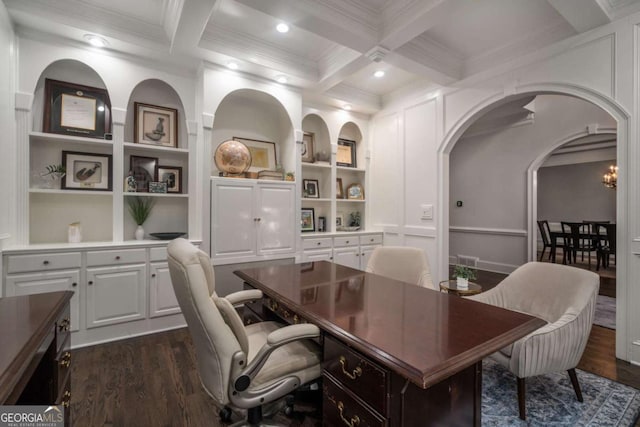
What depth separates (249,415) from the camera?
1.50 m

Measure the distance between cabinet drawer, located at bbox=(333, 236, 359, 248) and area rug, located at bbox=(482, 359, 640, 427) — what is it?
232 centimetres

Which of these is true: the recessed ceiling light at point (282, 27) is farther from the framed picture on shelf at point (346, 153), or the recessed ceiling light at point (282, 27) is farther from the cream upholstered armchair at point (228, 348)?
the cream upholstered armchair at point (228, 348)

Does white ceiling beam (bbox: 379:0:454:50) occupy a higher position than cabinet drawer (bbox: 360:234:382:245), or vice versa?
white ceiling beam (bbox: 379:0:454:50)

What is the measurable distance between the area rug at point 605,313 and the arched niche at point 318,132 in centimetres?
377

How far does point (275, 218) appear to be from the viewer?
11.9 ft

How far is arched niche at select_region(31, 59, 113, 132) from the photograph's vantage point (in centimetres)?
271

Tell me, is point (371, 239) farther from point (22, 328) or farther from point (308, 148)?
point (22, 328)

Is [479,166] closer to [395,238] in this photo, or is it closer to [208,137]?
[395,238]

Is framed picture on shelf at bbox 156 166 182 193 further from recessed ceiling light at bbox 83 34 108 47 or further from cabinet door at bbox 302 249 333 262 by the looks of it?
cabinet door at bbox 302 249 333 262

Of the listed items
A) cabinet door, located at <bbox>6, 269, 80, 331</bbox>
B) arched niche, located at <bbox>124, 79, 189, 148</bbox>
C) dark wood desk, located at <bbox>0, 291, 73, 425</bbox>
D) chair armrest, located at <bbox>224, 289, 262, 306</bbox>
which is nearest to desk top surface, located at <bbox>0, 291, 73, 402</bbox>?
dark wood desk, located at <bbox>0, 291, 73, 425</bbox>

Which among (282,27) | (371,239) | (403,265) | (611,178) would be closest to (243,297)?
(403,265)

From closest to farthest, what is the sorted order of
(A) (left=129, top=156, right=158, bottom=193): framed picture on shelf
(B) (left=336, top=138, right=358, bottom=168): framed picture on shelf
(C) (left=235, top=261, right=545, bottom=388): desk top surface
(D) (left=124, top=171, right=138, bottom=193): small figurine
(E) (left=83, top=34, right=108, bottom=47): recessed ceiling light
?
(C) (left=235, top=261, right=545, bottom=388): desk top surface, (E) (left=83, top=34, right=108, bottom=47): recessed ceiling light, (D) (left=124, top=171, right=138, bottom=193): small figurine, (A) (left=129, top=156, right=158, bottom=193): framed picture on shelf, (B) (left=336, top=138, right=358, bottom=168): framed picture on shelf

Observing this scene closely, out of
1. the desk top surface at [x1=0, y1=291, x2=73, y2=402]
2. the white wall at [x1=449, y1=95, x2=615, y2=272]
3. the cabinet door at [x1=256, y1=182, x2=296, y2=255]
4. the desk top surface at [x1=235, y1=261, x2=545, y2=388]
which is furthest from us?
the white wall at [x1=449, y1=95, x2=615, y2=272]

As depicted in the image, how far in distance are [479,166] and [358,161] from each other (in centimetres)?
306
